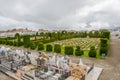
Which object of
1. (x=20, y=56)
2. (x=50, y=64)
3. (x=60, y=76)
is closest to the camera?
(x=60, y=76)

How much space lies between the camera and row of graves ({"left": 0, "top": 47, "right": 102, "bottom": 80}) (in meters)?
8.16

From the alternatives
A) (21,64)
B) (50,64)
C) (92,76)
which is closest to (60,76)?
(50,64)

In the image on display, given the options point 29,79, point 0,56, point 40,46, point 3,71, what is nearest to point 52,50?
point 40,46

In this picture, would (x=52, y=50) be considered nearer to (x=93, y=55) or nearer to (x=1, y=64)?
(x=93, y=55)

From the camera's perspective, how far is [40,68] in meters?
9.66

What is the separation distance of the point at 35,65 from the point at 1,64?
340cm

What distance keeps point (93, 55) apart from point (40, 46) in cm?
860

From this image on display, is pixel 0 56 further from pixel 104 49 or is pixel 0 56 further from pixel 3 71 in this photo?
pixel 104 49

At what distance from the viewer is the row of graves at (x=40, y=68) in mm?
8164

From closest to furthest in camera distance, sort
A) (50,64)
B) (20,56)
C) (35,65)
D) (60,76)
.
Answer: (60,76) < (50,64) < (35,65) < (20,56)

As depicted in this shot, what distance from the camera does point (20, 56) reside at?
11312mm

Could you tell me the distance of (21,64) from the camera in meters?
10.6

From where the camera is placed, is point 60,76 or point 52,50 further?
point 52,50

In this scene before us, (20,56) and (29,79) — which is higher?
(20,56)
